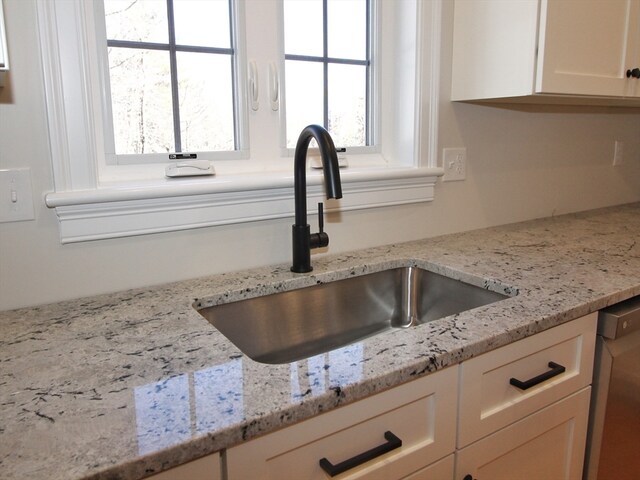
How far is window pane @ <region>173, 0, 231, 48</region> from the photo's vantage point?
1223 mm

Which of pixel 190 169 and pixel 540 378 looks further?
pixel 190 169

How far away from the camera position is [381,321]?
1.33 metres

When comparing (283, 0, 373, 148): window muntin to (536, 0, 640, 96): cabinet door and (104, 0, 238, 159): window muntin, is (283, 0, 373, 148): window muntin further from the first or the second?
(536, 0, 640, 96): cabinet door

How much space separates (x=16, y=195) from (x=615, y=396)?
134cm

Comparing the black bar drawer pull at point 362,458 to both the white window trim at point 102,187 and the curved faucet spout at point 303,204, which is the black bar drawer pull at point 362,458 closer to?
the curved faucet spout at point 303,204

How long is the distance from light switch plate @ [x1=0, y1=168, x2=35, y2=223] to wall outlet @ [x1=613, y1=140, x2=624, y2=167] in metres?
2.24

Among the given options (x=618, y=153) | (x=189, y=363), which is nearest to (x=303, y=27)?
(x=189, y=363)

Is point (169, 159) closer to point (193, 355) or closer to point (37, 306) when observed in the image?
point (37, 306)

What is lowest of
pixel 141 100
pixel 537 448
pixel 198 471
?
pixel 537 448

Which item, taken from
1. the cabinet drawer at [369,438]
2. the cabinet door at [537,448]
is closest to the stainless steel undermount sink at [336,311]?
the cabinet door at [537,448]

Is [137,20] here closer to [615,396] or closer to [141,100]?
[141,100]

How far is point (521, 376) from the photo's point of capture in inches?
37.5

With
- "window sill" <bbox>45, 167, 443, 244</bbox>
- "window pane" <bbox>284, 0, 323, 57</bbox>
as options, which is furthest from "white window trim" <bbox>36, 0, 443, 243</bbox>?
"window pane" <bbox>284, 0, 323, 57</bbox>

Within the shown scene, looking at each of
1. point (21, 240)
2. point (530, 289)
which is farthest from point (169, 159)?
point (530, 289)
